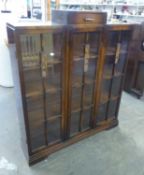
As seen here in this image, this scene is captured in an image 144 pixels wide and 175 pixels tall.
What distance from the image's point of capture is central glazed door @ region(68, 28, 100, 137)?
151cm

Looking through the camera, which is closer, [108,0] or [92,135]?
[92,135]

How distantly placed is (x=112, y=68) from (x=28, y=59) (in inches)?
36.4

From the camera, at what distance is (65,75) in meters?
1.52

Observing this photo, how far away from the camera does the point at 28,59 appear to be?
1.32 m

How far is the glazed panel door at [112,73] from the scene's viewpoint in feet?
5.68

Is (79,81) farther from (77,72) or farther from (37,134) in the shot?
(37,134)

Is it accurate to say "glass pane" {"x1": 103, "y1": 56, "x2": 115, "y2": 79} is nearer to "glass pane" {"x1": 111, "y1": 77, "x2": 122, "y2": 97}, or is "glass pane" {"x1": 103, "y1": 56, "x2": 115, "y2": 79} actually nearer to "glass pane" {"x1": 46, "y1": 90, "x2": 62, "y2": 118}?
"glass pane" {"x1": 111, "y1": 77, "x2": 122, "y2": 97}

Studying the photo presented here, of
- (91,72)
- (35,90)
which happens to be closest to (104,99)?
(91,72)

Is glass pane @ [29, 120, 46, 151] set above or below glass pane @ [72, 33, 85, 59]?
below

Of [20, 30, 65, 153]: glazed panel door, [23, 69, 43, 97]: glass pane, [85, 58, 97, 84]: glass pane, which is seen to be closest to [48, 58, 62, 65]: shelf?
[20, 30, 65, 153]: glazed panel door

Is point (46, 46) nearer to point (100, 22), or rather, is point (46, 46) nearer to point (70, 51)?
point (70, 51)

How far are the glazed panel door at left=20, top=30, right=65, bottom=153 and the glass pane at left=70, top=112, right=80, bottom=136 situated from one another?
0.42 feet

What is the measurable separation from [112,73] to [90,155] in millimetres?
882

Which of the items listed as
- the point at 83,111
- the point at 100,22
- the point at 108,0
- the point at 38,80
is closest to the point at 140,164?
the point at 83,111
